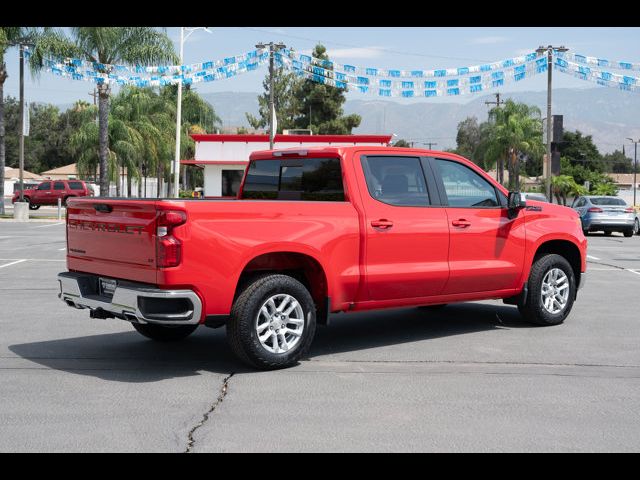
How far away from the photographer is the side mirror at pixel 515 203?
8.71 metres

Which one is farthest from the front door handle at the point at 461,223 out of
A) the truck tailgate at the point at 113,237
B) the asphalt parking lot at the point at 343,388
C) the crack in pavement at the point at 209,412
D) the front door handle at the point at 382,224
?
the truck tailgate at the point at 113,237

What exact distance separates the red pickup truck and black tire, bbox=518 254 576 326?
0.05ft

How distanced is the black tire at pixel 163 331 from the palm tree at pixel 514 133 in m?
54.8

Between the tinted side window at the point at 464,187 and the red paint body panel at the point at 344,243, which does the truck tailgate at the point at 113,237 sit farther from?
the tinted side window at the point at 464,187

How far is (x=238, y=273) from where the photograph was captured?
22.3ft

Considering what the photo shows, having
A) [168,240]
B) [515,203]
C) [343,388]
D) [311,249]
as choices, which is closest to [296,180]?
[311,249]

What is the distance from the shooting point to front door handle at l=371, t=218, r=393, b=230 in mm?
7652

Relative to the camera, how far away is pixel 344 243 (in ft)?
24.5

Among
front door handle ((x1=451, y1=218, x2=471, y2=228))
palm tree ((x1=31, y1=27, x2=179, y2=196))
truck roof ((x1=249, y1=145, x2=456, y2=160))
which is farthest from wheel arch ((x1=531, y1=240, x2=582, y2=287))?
palm tree ((x1=31, y1=27, x2=179, y2=196))

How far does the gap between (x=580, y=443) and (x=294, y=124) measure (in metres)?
78.0

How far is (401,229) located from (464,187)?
1.15m

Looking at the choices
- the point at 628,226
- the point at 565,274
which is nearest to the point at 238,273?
the point at 565,274

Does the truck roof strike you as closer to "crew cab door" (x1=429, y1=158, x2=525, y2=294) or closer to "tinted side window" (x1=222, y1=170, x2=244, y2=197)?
"crew cab door" (x1=429, y1=158, x2=525, y2=294)
